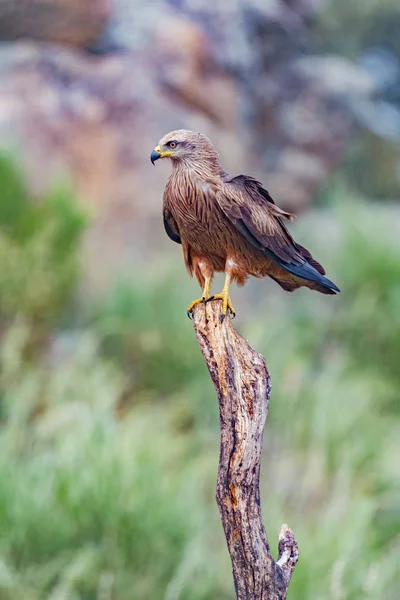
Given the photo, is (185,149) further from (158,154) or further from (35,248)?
(35,248)

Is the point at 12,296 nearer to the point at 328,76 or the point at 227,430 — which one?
the point at 227,430

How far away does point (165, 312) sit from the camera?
6.20m

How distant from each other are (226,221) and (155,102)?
18.8 feet

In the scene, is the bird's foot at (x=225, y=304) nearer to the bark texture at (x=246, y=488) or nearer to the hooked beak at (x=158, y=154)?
the bark texture at (x=246, y=488)

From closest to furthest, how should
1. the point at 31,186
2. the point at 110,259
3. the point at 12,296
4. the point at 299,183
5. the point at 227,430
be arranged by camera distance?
1. the point at 227,430
2. the point at 12,296
3. the point at 31,186
4. the point at 110,259
5. the point at 299,183

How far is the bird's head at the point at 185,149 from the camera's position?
2230mm

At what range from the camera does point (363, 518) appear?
373cm

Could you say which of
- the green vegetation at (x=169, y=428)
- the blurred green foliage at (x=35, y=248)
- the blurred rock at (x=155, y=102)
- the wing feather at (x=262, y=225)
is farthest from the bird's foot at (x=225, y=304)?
the blurred rock at (x=155, y=102)

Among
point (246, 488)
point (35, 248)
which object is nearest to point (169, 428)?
point (35, 248)

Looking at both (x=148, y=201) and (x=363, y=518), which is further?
(x=148, y=201)

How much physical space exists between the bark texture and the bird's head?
0.67 metres

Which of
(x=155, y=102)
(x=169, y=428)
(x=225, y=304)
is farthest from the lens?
(x=155, y=102)

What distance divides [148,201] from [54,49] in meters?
2.04

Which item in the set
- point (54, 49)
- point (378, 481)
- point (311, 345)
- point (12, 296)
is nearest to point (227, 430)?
point (378, 481)
